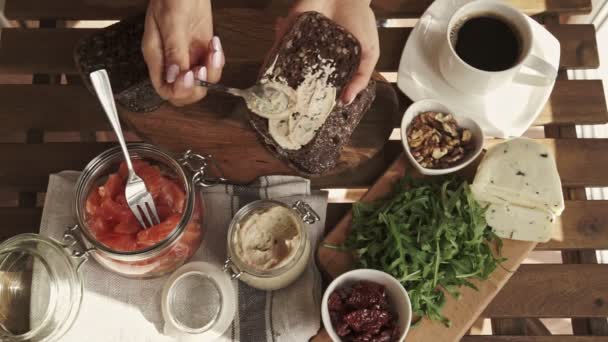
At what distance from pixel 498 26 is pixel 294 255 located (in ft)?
2.45

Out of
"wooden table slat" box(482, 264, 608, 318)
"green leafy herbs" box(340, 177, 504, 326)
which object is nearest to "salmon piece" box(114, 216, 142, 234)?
"green leafy herbs" box(340, 177, 504, 326)

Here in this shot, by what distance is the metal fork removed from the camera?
1105 millimetres

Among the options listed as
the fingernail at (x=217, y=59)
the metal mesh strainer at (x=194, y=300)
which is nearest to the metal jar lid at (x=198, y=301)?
the metal mesh strainer at (x=194, y=300)

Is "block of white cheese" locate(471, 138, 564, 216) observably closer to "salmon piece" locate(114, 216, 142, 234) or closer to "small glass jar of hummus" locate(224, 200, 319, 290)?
"small glass jar of hummus" locate(224, 200, 319, 290)

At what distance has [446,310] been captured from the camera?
50.2 inches

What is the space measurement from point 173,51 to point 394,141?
0.57 metres

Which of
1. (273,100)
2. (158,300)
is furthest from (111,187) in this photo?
(273,100)

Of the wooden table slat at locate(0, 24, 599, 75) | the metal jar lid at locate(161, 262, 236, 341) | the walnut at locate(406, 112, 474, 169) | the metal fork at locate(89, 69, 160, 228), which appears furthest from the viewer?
the wooden table slat at locate(0, 24, 599, 75)

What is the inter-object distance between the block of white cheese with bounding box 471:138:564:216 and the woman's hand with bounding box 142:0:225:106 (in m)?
0.66

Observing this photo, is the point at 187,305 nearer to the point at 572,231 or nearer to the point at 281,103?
the point at 281,103

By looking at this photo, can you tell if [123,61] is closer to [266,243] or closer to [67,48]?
[67,48]

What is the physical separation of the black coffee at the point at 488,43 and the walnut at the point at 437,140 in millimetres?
151

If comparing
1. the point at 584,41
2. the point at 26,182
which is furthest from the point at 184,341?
the point at 584,41

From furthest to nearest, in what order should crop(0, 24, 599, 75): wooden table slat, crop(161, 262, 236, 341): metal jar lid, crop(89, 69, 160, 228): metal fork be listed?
crop(0, 24, 599, 75): wooden table slat < crop(161, 262, 236, 341): metal jar lid < crop(89, 69, 160, 228): metal fork
